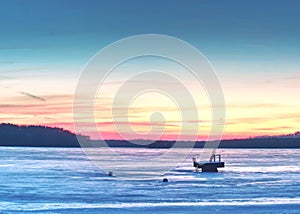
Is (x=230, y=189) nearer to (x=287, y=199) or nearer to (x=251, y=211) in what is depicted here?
(x=287, y=199)

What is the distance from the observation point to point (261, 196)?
49125 mm

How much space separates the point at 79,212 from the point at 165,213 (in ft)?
16.7

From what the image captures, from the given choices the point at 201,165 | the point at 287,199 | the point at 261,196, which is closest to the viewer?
the point at 287,199

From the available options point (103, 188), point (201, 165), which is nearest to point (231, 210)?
point (103, 188)

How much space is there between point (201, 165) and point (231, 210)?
199 feet

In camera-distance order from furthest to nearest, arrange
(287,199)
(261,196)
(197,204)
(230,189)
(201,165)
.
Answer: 1. (201,165)
2. (230,189)
3. (261,196)
4. (287,199)
5. (197,204)

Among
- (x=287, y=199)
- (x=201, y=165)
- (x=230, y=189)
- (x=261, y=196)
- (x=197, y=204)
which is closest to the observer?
(x=197, y=204)

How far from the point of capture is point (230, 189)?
5659 cm

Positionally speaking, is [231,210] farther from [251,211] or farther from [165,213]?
[165,213]

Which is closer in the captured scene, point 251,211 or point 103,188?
point 251,211

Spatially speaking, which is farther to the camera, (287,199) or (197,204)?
(287,199)

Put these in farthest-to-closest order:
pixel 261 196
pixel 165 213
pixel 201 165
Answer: pixel 201 165 → pixel 261 196 → pixel 165 213

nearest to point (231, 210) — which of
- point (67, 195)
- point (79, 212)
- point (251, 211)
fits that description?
point (251, 211)

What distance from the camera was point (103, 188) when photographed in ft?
188
